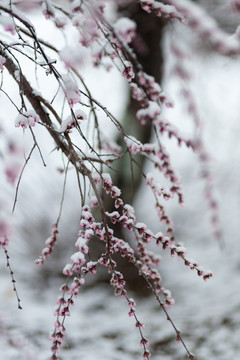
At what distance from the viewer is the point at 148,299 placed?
291cm

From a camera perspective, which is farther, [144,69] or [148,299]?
[144,69]

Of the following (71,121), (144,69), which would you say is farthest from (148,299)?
(71,121)

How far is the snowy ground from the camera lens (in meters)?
2.14

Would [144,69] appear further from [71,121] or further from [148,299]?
[71,121]

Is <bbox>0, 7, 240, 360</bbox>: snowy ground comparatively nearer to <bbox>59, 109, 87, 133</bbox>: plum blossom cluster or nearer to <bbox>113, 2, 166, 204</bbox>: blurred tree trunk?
<bbox>113, 2, 166, 204</bbox>: blurred tree trunk

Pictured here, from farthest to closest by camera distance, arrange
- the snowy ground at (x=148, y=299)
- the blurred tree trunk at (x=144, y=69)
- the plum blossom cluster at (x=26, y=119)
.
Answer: the blurred tree trunk at (x=144, y=69) < the snowy ground at (x=148, y=299) < the plum blossom cluster at (x=26, y=119)

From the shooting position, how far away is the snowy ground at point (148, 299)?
214 centimetres

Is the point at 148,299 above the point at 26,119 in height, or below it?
above

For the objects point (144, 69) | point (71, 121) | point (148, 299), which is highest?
point (144, 69)

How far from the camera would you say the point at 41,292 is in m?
2.94

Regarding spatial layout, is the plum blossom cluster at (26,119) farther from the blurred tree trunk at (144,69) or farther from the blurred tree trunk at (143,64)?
the blurred tree trunk at (143,64)

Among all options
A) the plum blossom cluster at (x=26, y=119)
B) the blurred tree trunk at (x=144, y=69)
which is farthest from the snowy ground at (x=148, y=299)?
the plum blossom cluster at (x=26, y=119)

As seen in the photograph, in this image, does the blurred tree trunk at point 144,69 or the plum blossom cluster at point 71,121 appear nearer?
the plum blossom cluster at point 71,121

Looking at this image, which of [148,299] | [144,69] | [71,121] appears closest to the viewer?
[71,121]
